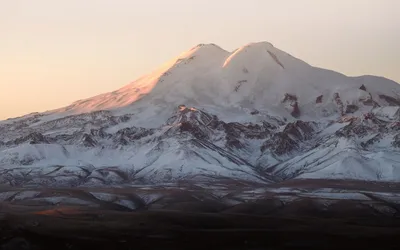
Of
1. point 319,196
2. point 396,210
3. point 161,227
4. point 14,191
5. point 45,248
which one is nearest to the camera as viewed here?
point 45,248

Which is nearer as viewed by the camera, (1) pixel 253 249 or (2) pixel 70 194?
(1) pixel 253 249

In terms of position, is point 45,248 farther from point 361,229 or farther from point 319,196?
point 319,196

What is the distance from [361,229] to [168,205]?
176 ft

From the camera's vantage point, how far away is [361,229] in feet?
383

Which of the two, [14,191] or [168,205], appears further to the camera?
[14,191]

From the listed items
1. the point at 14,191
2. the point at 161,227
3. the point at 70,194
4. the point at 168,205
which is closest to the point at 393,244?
the point at 161,227

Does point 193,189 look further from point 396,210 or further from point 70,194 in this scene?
point 396,210

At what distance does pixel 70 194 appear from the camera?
567 feet

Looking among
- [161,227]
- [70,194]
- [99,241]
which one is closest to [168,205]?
[70,194]

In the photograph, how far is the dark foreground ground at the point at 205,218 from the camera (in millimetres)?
98250

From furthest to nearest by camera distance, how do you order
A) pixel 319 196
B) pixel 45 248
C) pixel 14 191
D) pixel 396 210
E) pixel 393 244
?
pixel 14 191, pixel 319 196, pixel 396 210, pixel 393 244, pixel 45 248

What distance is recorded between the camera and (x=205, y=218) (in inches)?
5012

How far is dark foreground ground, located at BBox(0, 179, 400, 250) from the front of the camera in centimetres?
9825

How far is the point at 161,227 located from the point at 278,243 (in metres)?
21.8
